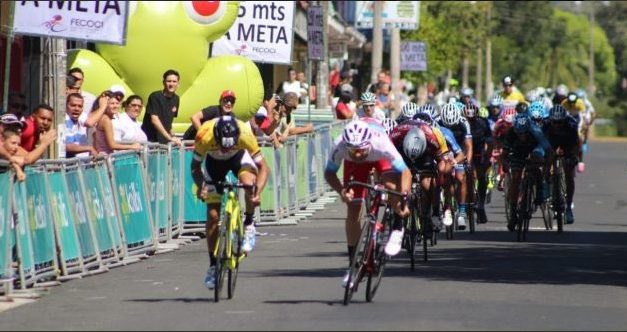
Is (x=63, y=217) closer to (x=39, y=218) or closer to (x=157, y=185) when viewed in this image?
(x=39, y=218)

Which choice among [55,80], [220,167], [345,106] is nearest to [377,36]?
[345,106]

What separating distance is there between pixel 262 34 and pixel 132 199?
30.3ft

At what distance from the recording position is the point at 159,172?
819 inches

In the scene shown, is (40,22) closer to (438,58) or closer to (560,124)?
(560,124)

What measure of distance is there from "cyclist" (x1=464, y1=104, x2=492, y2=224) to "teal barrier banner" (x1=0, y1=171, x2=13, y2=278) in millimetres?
9932

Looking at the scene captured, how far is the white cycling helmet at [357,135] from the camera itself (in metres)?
14.7

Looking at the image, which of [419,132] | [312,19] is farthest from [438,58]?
[419,132]

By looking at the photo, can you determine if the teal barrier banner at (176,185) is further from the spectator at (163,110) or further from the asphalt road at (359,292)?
the spectator at (163,110)

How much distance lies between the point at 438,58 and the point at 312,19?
153 feet

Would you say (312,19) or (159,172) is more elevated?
(312,19)

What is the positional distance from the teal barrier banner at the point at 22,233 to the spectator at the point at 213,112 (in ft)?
15.0

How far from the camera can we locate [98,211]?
17875 mm

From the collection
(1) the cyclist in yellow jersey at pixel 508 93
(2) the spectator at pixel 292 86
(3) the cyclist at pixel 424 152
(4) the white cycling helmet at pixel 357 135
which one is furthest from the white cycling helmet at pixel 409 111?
(1) the cyclist in yellow jersey at pixel 508 93

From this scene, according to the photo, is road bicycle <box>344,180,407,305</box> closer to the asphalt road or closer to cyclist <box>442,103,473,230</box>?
the asphalt road
